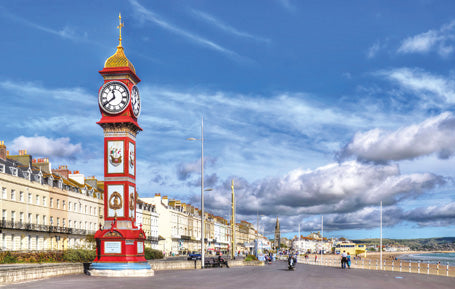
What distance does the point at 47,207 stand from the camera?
75812 mm

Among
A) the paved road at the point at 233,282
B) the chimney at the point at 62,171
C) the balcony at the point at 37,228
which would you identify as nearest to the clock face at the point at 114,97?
the paved road at the point at 233,282

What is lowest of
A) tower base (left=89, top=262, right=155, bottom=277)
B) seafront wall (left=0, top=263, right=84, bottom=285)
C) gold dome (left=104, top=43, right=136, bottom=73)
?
tower base (left=89, top=262, right=155, bottom=277)

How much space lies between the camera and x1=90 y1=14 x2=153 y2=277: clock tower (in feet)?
112

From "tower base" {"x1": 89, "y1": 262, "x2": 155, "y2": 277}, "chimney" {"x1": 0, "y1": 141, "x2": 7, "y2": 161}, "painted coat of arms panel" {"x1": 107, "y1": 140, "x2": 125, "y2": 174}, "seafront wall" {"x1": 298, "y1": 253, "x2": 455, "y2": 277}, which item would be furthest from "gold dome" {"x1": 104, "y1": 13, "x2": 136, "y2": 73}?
"chimney" {"x1": 0, "y1": 141, "x2": 7, "y2": 161}

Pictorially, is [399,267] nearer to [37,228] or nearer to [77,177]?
[37,228]

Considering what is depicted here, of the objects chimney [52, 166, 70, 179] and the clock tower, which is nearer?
the clock tower

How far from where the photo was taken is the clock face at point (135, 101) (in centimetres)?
3678

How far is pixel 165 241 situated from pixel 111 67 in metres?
98.2

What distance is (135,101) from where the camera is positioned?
37438mm

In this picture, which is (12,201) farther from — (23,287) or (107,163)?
(23,287)

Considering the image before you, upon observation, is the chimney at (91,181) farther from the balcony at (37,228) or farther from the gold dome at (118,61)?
the gold dome at (118,61)

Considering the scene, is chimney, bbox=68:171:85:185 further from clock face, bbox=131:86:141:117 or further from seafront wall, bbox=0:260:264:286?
clock face, bbox=131:86:141:117

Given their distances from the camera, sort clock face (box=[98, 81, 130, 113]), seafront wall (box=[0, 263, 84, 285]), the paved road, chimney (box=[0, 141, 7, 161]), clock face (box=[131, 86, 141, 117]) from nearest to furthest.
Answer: the paved road, seafront wall (box=[0, 263, 84, 285]), clock face (box=[98, 81, 130, 113]), clock face (box=[131, 86, 141, 117]), chimney (box=[0, 141, 7, 161])

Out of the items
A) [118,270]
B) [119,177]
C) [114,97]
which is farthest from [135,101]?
[118,270]
